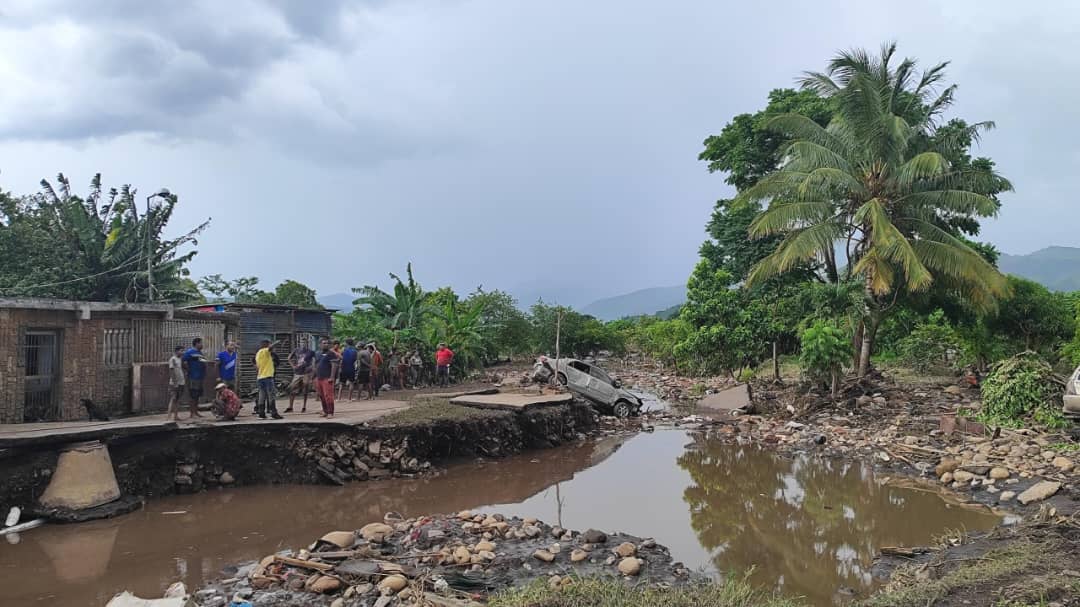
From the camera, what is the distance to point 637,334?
1658 inches

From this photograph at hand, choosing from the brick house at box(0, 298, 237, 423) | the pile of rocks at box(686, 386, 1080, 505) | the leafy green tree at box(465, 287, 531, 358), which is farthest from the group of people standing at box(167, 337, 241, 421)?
the leafy green tree at box(465, 287, 531, 358)

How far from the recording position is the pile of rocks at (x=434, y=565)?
5.88m

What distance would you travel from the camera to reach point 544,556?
22.2 ft

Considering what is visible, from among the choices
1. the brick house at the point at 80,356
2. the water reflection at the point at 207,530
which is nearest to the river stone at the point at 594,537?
the water reflection at the point at 207,530

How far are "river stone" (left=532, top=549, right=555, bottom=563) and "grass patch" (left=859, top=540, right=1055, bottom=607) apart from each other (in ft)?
9.53

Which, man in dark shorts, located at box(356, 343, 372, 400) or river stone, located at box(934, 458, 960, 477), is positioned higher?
man in dark shorts, located at box(356, 343, 372, 400)

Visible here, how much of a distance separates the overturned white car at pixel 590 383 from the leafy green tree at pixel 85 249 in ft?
48.7

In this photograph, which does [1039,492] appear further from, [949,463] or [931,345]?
[931,345]

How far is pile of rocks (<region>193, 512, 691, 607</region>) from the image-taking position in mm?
5883

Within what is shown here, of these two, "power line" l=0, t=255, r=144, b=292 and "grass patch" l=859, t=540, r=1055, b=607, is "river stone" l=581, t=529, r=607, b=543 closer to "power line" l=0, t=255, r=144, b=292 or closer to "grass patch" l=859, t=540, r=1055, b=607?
"grass patch" l=859, t=540, r=1055, b=607

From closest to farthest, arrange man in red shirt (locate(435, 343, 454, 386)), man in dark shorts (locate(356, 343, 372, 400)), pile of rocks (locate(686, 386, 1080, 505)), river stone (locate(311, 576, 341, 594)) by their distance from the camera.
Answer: river stone (locate(311, 576, 341, 594)), pile of rocks (locate(686, 386, 1080, 505)), man in dark shorts (locate(356, 343, 372, 400)), man in red shirt (locate(435, 343, 454, 386))

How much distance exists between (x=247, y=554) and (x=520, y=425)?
6849mm

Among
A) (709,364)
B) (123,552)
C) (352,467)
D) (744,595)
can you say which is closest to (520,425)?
(352,467)

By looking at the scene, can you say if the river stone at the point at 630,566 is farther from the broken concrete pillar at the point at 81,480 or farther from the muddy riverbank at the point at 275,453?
the broken concrete pillar at the point at 81,480
